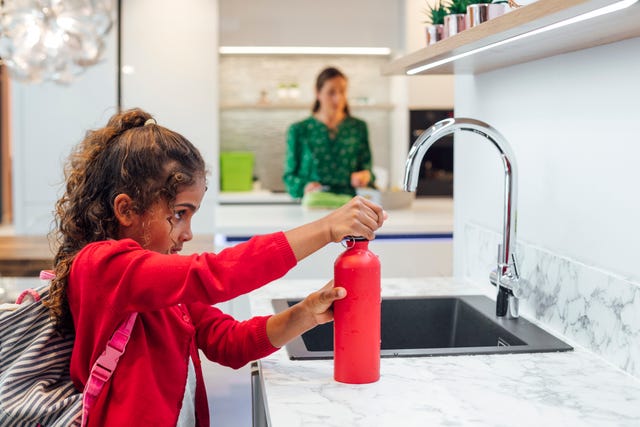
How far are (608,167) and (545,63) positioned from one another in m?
0.38

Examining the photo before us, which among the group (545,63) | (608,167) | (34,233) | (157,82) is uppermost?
(157,82)

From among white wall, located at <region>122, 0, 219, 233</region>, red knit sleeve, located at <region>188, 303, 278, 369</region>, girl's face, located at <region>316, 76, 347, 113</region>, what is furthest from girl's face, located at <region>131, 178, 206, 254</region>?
white wall, located at <region>122, 0, 219, 233</region>

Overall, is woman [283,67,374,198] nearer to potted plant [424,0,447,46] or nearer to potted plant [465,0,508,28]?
potted plant [424,0,447,46]

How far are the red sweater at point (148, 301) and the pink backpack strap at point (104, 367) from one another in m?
0.01

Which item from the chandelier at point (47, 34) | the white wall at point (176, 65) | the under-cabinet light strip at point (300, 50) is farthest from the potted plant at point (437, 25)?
the under-cabinet light strip at point (300, 50)

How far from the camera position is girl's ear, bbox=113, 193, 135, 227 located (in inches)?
53.7

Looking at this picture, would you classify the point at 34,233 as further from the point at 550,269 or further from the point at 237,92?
the point at 550,269

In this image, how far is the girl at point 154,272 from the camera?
122cm

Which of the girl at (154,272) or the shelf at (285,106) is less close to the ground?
the shelf at (285,106)

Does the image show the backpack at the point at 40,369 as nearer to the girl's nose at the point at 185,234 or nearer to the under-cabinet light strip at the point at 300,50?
the girl's nose at the point at 185,234

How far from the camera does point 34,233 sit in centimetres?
600

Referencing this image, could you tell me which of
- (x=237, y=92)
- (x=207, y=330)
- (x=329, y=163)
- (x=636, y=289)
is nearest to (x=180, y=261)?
(x=207, y=330)

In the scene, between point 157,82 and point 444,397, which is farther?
point 157,82

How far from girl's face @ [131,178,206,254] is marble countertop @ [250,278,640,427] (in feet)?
0.87
